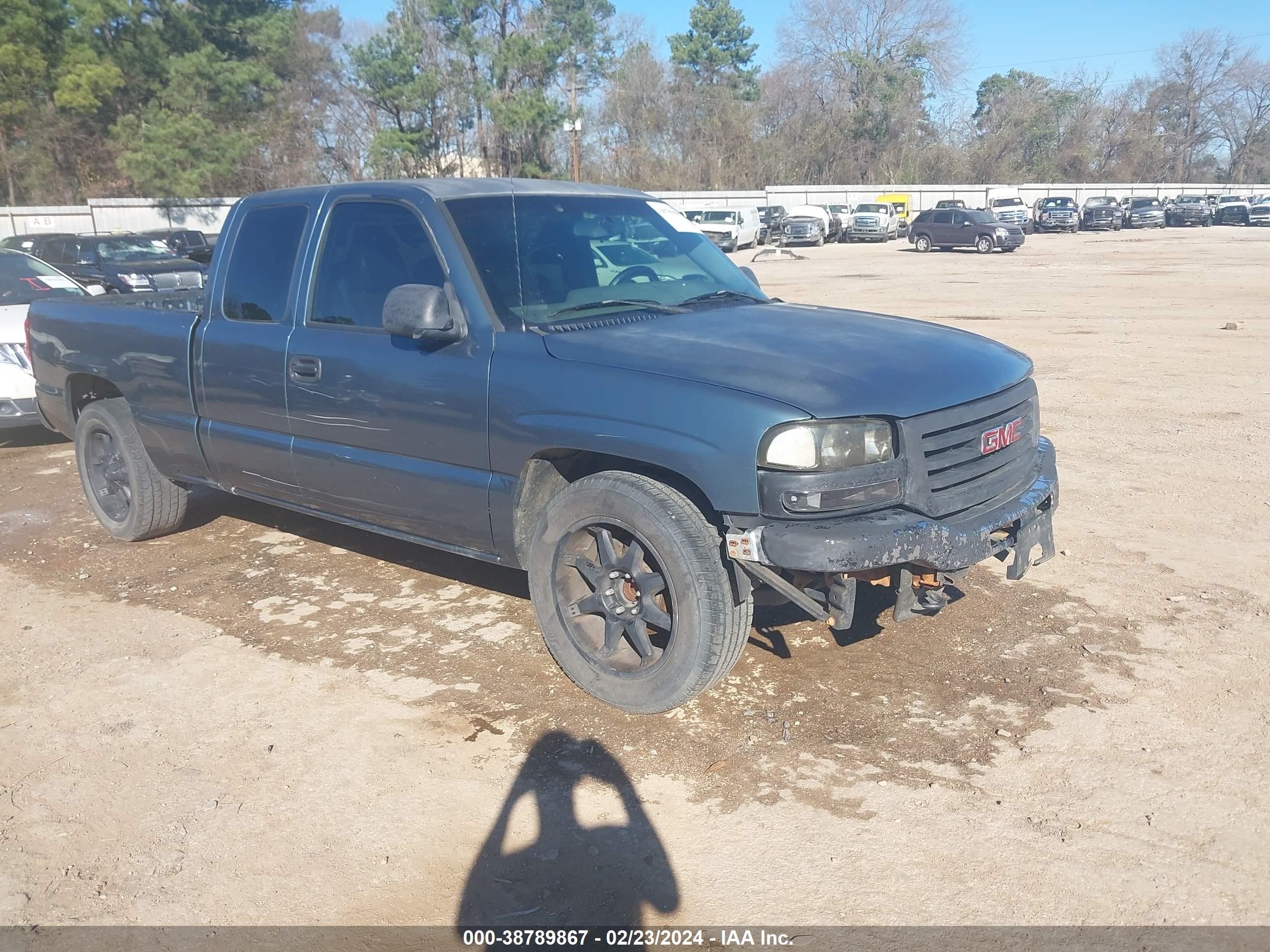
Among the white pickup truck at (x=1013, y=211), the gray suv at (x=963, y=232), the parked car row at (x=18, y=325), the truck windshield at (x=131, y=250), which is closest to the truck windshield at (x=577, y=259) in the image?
the parked car row at (x=18, y=325)

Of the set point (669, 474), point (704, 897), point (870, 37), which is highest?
point (870, 37)

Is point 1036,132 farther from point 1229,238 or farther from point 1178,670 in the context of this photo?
point 1178,670

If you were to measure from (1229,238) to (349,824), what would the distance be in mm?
48136

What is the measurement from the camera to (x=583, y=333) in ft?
13.2

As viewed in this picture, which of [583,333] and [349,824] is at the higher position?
[583,333]

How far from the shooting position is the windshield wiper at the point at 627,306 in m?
4.23

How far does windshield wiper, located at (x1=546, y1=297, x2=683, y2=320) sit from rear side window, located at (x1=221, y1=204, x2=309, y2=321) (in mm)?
1507

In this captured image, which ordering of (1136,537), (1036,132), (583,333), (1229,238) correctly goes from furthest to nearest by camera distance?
(1036,132)
(1229,238)
(1136,537)
(583,333)

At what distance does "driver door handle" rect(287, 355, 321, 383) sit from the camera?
182 inches

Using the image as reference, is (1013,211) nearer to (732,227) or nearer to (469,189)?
(732,227)

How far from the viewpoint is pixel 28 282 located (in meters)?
10.0

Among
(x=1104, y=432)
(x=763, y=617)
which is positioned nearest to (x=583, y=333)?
(x=763, y=617)

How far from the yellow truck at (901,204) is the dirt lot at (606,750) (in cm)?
4675

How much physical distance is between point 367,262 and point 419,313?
0.82 metres
